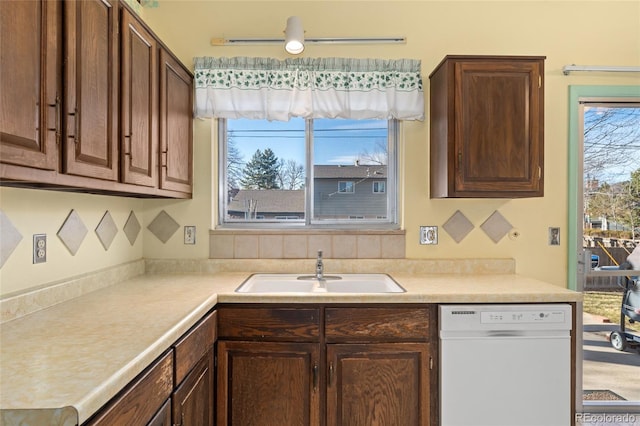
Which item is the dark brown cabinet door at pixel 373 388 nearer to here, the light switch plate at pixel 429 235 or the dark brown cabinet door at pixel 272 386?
the dark brown cabinet door at pixel 272 386

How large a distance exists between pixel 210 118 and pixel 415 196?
4.44ft

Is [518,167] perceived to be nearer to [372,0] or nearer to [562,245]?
[562,245]

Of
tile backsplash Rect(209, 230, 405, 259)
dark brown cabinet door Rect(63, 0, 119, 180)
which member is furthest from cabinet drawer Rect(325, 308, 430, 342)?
dark brown cabinet door Rect(63, 0, 119, 180)

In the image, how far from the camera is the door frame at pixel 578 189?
2.43 metres

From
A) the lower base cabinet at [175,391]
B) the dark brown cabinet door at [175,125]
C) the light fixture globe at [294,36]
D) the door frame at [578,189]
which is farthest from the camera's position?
the door frame at [578,189]

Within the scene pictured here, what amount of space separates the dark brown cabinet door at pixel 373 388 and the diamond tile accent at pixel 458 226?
0.90 m

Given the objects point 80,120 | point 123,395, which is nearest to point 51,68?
point 80,120

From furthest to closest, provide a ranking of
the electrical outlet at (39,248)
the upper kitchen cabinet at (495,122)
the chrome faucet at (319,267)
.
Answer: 1. the chrome faucet at (319,267)
2. the upper kitchen cabinet at (495,122)
3. the electrical outlet at (39,248)

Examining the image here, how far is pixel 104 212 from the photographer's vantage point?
6.74 feet

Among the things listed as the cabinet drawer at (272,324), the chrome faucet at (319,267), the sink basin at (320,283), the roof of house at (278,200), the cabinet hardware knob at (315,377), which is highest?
the roof of house at (278,200)

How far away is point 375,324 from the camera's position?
1846 millimetres

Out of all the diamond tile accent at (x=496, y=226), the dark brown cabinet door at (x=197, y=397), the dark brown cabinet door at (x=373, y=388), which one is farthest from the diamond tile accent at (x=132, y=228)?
the diamond tile accent at (x=496, y=226)

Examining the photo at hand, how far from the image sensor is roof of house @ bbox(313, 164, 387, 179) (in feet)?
8.49

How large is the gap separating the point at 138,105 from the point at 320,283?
4.33 feet
